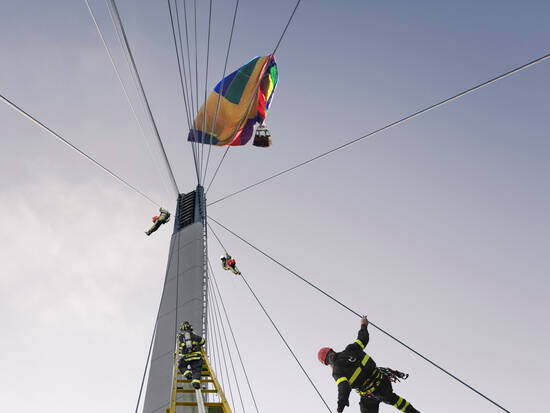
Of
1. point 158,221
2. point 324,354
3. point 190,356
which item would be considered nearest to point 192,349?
point 190,356

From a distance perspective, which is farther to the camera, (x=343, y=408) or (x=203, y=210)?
(x=203, y=210)

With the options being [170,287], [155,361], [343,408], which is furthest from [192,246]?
[343,408]

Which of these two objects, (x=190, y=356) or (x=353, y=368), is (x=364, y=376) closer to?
(x=353, y=368)

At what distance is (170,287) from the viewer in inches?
407

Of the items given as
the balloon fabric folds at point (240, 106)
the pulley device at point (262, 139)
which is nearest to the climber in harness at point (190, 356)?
the pulley device at point (262, 139)

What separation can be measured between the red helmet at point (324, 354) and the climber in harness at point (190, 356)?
7.99ft

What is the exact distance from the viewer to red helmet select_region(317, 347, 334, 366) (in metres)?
5.00

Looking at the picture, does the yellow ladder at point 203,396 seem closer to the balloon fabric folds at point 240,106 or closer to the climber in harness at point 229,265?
the climber in harness at point 229,265

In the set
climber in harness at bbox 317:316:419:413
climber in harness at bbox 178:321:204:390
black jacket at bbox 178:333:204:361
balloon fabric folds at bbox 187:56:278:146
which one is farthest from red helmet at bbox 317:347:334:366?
balloon fabric folds at bbox 187:56:278:146

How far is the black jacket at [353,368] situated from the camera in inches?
183

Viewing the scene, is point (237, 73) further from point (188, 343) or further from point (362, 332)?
point (362, 332)

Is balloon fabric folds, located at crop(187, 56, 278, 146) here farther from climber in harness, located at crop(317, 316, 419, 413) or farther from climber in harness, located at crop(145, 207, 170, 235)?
→ climber in harness, located at crop(317, 316, 419, 413)

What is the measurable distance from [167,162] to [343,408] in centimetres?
1132

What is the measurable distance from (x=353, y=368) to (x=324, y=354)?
0.44 m
